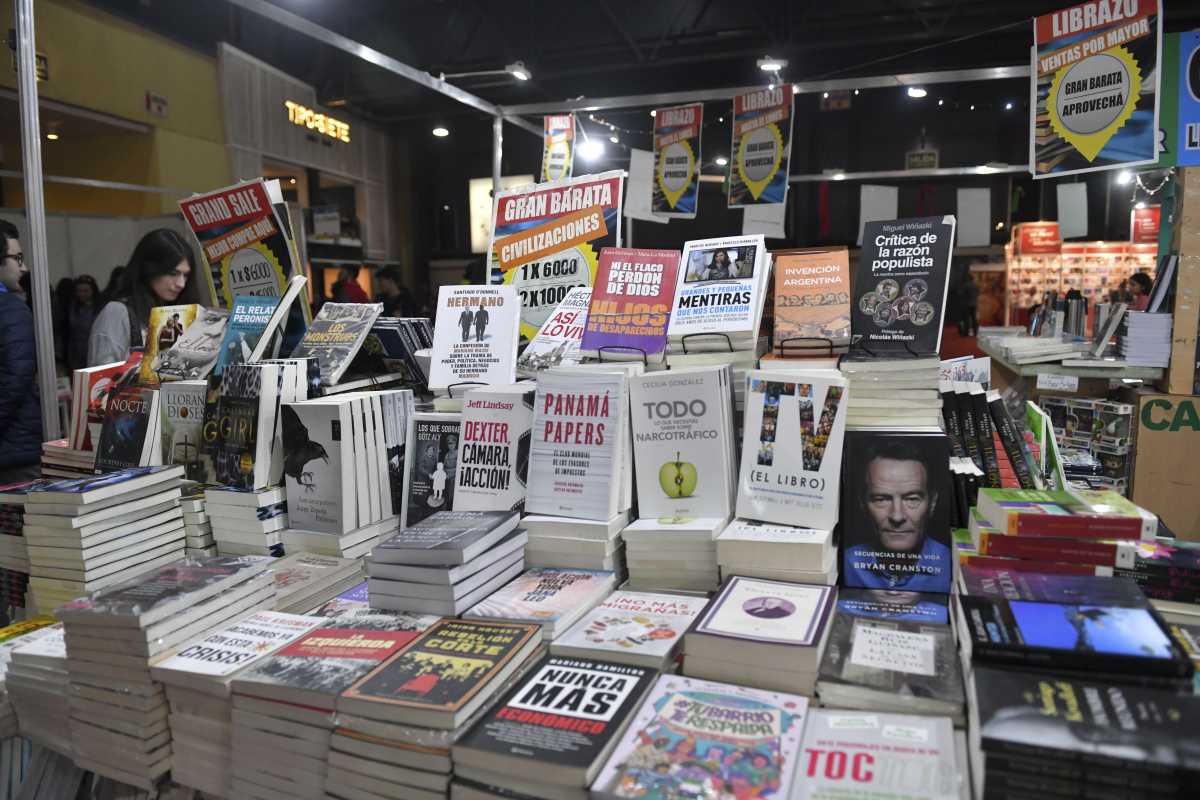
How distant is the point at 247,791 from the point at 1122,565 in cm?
188

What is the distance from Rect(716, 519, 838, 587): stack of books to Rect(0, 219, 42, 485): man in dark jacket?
261 cm

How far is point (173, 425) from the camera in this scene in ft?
8.13

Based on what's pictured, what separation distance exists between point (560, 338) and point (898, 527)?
1.24m

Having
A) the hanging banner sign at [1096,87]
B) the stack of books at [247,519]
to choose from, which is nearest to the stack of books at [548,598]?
the stack of books at [247,519]

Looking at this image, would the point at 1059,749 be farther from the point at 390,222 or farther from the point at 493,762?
the point at 390,222

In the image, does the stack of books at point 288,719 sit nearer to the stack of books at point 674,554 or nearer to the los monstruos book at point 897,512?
the stack of books at point 674,554

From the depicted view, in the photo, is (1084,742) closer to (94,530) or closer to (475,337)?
(475,337)

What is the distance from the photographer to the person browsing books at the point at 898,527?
71.9 inches

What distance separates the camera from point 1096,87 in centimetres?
352

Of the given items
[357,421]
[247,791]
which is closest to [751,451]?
[357,421]

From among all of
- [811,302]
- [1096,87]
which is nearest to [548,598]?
[811,302]

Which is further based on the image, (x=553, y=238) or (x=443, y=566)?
(x=553, y=238)

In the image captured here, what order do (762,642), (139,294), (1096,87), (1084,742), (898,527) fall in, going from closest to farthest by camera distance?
1. (1084,742)
2. (762,642)
3. (898,527)
4. (139,294)
5. (1096,87)

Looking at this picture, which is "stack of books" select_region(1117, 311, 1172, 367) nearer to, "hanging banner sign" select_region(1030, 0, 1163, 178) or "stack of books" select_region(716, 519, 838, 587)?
"hanging banner sign" select_region(1030, 0, 1163, 178)
